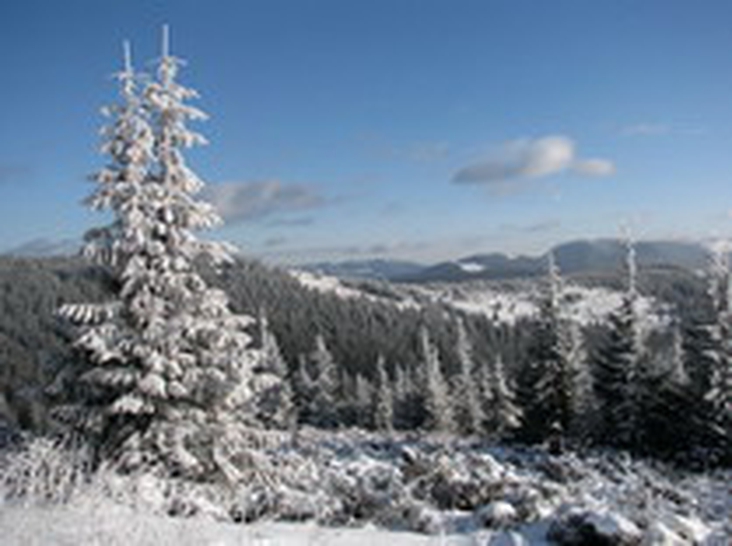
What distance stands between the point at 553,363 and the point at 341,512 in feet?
91.7

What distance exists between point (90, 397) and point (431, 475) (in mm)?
6333

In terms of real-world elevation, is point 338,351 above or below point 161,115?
below

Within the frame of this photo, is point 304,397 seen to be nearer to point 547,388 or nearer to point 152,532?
point 547,388

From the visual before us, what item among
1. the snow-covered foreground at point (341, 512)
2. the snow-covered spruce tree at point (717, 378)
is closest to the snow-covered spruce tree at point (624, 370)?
the snow-covered spruce tree at point (717, 378)

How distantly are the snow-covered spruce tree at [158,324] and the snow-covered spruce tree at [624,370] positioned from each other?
25.7m

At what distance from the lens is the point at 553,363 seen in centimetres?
3472

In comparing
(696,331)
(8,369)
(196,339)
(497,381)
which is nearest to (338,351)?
(8,369)

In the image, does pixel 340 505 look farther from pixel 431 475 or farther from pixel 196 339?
pixel 196 339

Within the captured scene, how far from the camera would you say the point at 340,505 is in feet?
29.4

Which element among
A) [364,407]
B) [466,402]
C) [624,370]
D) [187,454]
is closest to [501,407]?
[466,402]

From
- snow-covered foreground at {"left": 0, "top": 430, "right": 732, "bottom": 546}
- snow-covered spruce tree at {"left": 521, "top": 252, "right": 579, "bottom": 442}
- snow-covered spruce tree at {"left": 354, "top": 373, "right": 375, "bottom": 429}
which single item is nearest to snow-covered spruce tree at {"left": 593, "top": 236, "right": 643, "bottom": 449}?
snow-covered spruce tree at {"left": 521, "top": 252, "right": 579, "bottom": 442}

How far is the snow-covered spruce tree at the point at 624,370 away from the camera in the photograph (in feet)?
108

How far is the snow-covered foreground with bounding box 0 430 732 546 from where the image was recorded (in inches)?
231

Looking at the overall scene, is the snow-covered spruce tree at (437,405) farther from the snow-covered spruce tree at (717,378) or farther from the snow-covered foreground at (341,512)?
the snow-covered foreground at (341,512)
